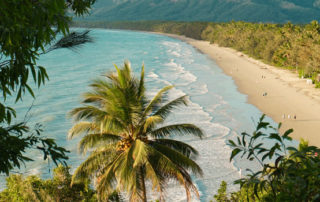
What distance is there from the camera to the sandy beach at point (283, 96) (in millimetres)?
34959

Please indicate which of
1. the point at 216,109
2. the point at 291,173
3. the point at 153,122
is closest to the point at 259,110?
the point at 216,109

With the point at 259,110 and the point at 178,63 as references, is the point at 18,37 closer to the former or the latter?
the point at 259,110

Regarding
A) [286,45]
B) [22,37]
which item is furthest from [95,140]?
[286,45]

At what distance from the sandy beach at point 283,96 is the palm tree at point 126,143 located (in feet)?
66.8

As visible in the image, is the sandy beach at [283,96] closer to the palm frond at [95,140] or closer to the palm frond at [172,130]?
the palm frond at [172,130]

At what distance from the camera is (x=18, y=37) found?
5168 mm

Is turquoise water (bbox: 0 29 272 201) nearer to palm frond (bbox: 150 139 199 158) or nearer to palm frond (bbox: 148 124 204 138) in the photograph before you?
palm frond (bbox: 148 124 204 138)

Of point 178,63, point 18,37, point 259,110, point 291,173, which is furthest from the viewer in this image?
point 178,63

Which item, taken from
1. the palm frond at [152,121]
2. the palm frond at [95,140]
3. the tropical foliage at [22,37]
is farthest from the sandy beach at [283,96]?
the tropical foliage at [22,37]

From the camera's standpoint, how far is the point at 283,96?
4753 centimetres

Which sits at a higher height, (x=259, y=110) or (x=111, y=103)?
(x=111, y=103)

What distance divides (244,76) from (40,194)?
56408 mm

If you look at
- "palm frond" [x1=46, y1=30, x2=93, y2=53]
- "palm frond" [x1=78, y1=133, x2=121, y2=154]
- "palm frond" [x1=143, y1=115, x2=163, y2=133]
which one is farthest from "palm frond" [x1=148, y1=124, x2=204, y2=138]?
"palm frond" [x1=46, y1=30, x2=93, y2=53]

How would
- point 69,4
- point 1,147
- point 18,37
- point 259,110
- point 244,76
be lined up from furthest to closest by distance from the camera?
point 244,76 → point 259,110 → point 69,4 → point 1,147 → point 18,37
